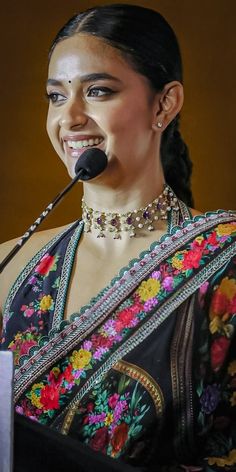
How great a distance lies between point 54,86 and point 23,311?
29 centimetres

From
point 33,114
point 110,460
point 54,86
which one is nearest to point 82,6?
point 33,114

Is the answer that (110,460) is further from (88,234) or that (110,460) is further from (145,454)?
(88,234)

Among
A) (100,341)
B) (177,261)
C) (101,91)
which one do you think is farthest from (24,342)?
(101,91)

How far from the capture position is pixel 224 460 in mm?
930

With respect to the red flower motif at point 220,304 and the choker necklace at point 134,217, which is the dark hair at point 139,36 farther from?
the red flower motif at point 220,304

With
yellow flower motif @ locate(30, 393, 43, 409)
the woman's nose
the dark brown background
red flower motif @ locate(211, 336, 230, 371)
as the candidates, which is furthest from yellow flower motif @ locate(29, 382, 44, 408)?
the dark brown background

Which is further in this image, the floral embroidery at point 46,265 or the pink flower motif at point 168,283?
the floral embroidery at point 46,265

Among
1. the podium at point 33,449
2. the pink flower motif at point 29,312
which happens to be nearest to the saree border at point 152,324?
the pink flower motif at point 29,312

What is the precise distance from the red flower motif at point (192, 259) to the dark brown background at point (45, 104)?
293 millimetres

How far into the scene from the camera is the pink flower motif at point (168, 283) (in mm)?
1017

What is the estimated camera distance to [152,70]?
1.04 m

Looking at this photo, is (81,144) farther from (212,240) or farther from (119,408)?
(119,408)

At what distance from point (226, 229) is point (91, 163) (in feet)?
0.66

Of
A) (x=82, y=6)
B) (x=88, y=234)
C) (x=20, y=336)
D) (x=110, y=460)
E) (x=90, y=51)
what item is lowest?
(x=110, y=460)
